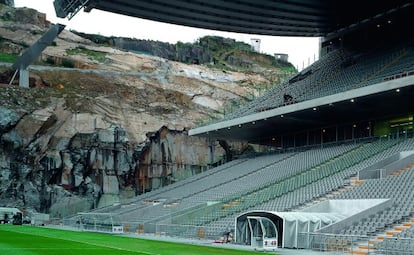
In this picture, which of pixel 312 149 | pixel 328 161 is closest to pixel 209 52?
pixel 312 149

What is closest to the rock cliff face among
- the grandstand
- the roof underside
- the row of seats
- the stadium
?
the grandstand

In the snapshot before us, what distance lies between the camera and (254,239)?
72.1 feet

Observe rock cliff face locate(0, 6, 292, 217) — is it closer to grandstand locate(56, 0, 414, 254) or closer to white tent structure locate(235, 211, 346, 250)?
grandstand locate(56, 0, 414, 254)

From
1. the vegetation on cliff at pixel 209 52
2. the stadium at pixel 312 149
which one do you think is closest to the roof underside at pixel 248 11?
the stadium at pixel 312 149

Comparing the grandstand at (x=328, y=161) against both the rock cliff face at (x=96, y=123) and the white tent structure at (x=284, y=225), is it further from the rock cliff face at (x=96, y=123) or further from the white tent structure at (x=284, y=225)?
the rock cliff face at (x=96, y=123)

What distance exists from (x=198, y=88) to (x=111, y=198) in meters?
15.3

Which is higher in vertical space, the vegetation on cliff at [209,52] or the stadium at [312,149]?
the vegetation on cliff at [209,52]

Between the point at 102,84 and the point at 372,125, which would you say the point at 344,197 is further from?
the point at 102,84

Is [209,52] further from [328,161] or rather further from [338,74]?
[328,161]

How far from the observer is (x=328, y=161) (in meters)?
32.4

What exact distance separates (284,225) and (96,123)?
25.2 m

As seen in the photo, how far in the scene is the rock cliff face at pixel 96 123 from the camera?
1606 inches

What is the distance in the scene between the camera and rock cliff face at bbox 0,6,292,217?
134 ft

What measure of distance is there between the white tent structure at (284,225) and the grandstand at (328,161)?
0.06m
